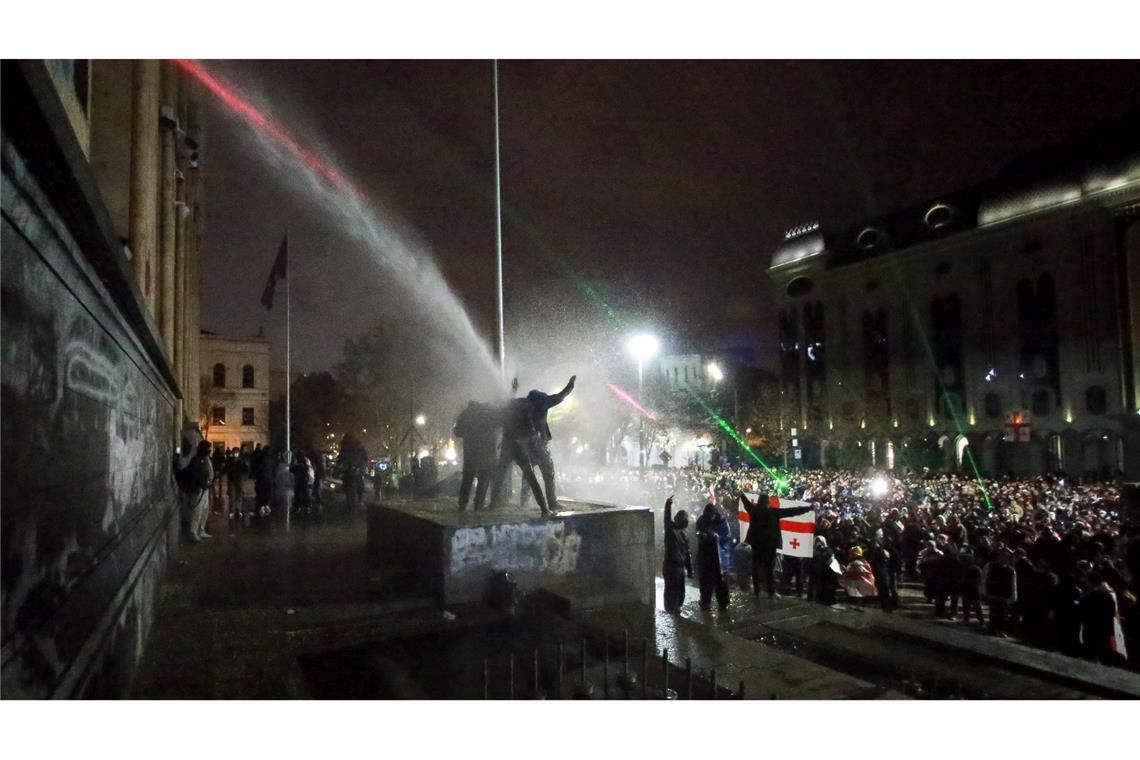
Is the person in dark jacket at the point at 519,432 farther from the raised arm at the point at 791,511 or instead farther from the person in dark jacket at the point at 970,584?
the person in dark jacket at the point at 970,584

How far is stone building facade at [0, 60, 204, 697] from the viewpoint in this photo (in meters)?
3.62

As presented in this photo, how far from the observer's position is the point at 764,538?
11570mm

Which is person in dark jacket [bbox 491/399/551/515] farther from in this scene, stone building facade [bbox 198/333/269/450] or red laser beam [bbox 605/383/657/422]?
stone building facade [bbox 198/333/269/450]

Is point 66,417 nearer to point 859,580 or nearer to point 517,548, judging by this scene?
point 517,548

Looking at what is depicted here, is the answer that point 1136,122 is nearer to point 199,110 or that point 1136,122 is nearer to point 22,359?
point 199,110

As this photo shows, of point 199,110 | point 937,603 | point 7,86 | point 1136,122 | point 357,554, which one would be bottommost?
point 937,603

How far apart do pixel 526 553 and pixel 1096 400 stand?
4946 centimetres

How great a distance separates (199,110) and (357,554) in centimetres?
2102

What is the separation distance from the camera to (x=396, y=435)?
43.4m

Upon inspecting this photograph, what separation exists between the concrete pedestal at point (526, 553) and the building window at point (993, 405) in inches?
2029

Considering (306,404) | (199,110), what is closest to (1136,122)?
(199,110)

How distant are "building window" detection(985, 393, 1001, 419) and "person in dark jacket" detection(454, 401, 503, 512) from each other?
5203 cm

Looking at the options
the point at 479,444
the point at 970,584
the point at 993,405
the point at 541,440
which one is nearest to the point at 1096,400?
the point at 993,405

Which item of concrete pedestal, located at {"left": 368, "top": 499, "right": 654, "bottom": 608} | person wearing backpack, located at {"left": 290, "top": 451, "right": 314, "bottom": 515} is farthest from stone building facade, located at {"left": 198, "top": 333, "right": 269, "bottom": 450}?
concrete pedestal, located at {"left": 368, "top": 499, "right": 654, "bottom": 608}
